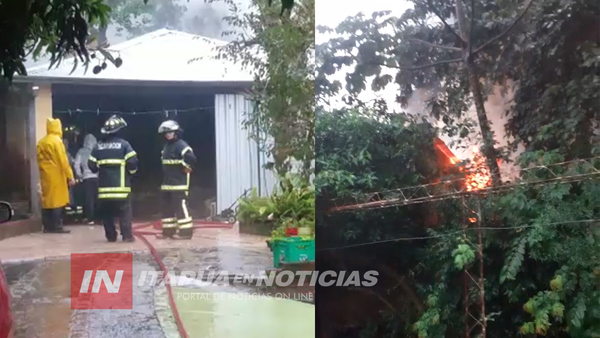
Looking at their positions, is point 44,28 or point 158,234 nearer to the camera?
point 44,28

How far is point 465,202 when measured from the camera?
2.87 metres

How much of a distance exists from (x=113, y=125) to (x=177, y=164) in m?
0.35

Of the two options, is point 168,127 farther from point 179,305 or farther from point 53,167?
point 179,305

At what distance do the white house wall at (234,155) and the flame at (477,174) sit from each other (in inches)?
37.6

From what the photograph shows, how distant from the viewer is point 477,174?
2.88 metres

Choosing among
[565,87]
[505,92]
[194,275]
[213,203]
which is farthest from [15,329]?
[565,87]

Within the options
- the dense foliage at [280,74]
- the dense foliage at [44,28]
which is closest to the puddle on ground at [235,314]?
the dense foliage at [280,74]

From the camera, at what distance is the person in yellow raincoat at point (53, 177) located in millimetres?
2777

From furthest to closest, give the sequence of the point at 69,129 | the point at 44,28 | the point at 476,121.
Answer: the point at 476,121, the point at 69,129, the point at 44,28

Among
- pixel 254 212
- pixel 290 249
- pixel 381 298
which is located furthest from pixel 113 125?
pixel 381 298

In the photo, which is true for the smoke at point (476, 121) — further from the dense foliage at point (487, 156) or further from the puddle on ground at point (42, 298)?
the puddle on ground at point (42, 298)

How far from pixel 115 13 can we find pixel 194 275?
4.23ft

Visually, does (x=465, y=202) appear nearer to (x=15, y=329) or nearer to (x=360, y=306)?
(x=360, y=306)

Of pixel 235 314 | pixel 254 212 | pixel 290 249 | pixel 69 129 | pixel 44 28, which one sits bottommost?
pixel 235 314
